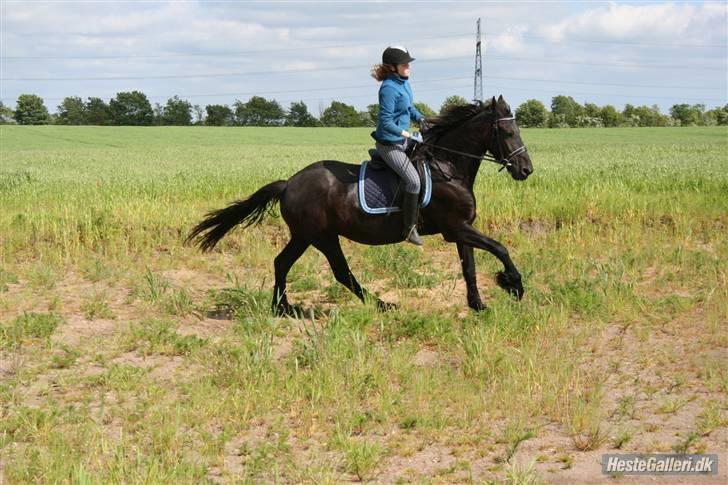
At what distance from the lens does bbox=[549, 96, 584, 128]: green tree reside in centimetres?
9106

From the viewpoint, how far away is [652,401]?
255 inches

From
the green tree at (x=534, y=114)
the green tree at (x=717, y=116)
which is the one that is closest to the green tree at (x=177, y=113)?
the green tree at (x=534, y=114)

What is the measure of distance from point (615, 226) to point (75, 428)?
955cm

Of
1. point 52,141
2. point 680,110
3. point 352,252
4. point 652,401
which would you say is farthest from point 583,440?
point 680,110

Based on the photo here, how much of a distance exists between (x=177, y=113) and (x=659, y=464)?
312ft

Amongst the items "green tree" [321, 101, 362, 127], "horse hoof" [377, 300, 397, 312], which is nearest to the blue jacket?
"horse hoof" [377, 300, 397, 312]

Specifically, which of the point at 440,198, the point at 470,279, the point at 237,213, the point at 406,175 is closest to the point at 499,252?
the point at 470,279

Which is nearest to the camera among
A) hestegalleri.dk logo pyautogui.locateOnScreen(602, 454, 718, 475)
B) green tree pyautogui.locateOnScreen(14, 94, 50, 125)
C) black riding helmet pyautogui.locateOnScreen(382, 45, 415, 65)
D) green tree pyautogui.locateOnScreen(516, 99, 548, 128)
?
hestegalleri.dk logo pyautogui.locateOnScreen(602, 454, 718, 475)

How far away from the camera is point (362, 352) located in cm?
734

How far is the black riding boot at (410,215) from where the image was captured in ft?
29.4

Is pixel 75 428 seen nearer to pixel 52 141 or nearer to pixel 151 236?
pixel 151 236

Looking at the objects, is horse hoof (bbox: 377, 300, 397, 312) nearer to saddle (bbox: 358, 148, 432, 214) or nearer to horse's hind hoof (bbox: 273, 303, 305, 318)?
horse's hind hoof (bbox: 273, 303, 305, 318)

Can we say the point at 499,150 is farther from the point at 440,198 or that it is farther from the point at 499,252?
the point at 499,252

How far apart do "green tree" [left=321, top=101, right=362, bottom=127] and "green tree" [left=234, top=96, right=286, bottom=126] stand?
18.2ft
